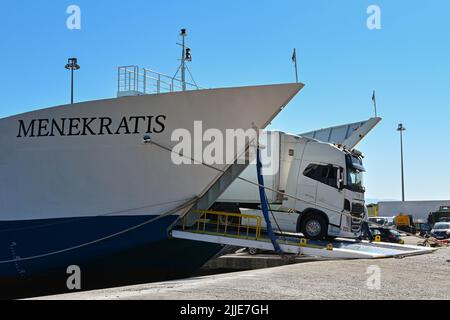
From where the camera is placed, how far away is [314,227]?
13398mm

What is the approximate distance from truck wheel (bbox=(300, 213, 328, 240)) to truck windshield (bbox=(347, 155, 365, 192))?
4.27ft

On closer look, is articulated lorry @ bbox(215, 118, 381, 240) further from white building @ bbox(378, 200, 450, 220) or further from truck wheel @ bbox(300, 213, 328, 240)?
white building @ bbox(378, 200, 450, 220)

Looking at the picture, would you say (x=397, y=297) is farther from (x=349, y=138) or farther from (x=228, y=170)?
(x=349, y=138)

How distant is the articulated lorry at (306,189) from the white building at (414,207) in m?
37.0

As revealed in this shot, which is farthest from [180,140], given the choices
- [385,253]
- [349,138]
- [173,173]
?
[349,138]

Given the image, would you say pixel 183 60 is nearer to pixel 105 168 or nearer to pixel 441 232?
pixel 105 168

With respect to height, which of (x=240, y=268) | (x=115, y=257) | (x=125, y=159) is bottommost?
(x=240, y=268)

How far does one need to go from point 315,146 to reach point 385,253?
11.4 ft

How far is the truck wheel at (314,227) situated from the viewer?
13.3 m

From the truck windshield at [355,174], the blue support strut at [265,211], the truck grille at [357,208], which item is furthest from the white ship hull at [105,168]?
the truck grille at [357,208]

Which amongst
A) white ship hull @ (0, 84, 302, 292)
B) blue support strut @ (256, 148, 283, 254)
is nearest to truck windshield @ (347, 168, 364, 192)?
blue support strut @ (256, 148, 283, 254)

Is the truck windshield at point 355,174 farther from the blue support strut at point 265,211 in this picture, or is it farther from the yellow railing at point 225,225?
the blue support strut at point 265,211

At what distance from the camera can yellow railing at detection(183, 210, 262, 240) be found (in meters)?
11.6
